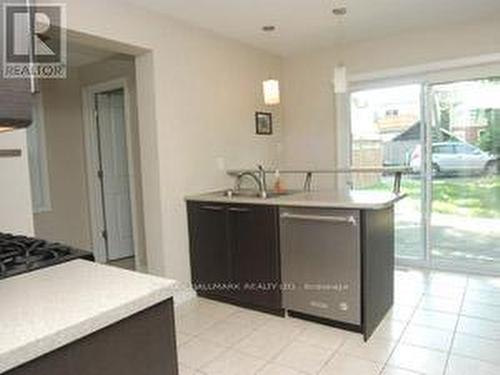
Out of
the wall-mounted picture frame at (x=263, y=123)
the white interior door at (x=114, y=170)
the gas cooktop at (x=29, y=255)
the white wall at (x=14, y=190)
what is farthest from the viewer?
the white interior door at (x=114, y=170)

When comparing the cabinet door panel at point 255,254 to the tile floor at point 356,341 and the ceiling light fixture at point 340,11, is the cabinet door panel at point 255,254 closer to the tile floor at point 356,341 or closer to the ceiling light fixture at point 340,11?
the tile floor at point 356,341

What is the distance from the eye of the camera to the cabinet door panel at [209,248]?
324cm

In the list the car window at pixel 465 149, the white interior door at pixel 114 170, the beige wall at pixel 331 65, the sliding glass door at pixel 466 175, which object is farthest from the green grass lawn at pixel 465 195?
the white interior door at pixel 114 170

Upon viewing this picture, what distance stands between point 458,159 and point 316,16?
6.62 ft

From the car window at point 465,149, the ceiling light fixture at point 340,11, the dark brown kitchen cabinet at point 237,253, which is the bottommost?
the dark brown kitchen cabinet at point 237,253

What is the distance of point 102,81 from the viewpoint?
4375 mm

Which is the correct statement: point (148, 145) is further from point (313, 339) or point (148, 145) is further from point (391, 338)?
point (391, 338)

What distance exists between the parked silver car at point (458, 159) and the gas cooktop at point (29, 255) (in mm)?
3545

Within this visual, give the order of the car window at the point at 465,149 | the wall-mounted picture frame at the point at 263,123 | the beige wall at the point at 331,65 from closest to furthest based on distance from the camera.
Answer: the beige wall at the point at 331,65 → the car window at the point at 465,149 → the wall-mounted picture frame at the point at 263,123

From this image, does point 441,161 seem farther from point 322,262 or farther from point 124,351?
point 124,351

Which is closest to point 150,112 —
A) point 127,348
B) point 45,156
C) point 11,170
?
point 11,170

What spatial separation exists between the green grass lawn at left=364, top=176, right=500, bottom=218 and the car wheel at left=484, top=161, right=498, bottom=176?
0.05 m

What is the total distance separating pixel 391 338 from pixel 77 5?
3.03 meters

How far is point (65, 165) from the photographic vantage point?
4.60m
